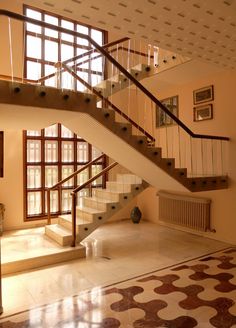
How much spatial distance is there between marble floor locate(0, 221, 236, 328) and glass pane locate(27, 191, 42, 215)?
1.86m

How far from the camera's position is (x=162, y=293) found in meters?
3.08

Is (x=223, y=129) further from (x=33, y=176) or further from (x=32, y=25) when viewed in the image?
(x=32, y=25)

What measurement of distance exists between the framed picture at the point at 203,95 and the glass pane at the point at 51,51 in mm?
3210

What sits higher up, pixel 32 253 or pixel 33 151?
pixel 33 151

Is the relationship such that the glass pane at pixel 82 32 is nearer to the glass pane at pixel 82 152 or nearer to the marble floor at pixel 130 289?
the glass pane at pixel 82 152

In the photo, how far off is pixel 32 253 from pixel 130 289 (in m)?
1.65

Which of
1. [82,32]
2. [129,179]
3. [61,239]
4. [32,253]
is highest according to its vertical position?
[82,32]

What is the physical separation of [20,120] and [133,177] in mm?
2602

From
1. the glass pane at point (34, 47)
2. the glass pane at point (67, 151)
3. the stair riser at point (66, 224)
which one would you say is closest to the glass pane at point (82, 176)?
the glass pane at point (67, 151)

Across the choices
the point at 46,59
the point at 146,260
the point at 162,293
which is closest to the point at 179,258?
the point at 146,260

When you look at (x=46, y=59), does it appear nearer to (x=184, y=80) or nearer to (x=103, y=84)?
(x=103, y=84)

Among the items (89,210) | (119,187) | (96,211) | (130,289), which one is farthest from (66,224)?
(130,289)

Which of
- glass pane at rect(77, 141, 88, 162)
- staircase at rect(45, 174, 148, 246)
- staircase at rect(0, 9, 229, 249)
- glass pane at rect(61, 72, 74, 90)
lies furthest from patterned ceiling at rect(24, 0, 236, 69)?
glass pane at rect(77, 141, 88, 162)

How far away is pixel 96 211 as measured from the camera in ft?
15.9
